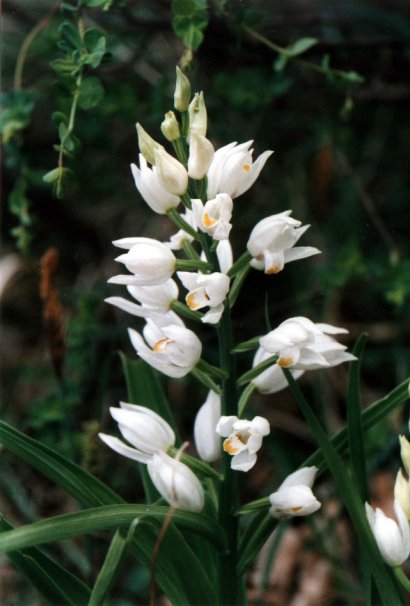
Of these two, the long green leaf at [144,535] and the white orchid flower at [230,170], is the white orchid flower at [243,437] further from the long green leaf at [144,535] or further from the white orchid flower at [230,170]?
the white orchid flower at [230,170]

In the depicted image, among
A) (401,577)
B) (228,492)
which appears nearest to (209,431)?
(228,492)


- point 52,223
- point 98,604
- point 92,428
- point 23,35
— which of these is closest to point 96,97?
point 92,428

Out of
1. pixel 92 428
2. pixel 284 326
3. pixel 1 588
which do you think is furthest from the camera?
pixel 1 588

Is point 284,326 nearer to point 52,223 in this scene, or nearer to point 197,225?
point 197,225

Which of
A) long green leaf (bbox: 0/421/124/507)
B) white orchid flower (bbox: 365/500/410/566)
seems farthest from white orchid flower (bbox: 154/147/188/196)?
white orchid flower (bbox: 365/500/410/566)

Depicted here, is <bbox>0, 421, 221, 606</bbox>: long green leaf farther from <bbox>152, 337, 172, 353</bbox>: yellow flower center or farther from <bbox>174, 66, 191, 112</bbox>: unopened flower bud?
<bbox>174, 66, 191, 112</bbox>: unopened flower bud

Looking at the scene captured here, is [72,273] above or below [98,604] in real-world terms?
below

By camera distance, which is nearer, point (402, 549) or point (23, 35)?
point (402, 549)
